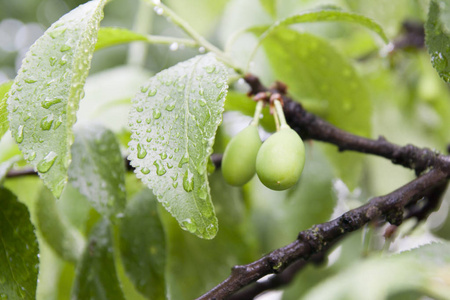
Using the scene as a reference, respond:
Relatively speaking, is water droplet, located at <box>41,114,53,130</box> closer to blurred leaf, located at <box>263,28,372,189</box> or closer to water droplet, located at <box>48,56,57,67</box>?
water droplet, located at <box>48,56,57,67</box>

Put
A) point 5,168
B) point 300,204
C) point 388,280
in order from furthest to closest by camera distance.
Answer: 1. point 300,204
2. point 5,168
3. point 388,280

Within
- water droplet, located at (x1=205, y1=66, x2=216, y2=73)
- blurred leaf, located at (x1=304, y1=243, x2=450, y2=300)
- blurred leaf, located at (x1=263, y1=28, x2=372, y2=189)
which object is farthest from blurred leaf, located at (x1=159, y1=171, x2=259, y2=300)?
blurred leaf, located at (x1=304, y1=243, x2=450, y2=300)

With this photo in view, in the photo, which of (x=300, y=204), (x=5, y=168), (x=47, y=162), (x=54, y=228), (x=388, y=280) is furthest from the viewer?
(x=300, y=204)

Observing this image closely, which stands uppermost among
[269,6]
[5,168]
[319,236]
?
[269,6]

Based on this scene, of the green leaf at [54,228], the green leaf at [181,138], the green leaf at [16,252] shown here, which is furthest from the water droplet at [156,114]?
the green leaf at [54,228]

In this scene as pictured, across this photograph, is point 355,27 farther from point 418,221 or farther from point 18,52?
point 18,52

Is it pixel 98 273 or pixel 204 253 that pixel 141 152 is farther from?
pixel 204 253

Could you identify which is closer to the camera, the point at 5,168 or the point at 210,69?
the point at 210,69

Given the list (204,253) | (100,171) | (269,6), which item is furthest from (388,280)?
(269,6)
